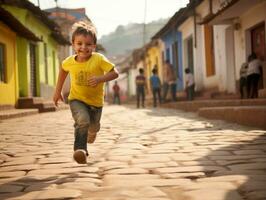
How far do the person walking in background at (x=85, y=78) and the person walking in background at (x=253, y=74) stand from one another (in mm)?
8317

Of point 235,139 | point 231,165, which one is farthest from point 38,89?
point 231,165

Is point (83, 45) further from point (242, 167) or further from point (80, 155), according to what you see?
point (242, 167)

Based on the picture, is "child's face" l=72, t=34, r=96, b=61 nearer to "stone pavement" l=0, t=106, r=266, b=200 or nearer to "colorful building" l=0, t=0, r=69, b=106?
"stone pavement" l=0, t=106, r=266, b=200

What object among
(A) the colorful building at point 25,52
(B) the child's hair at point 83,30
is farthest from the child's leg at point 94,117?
(A) the colorful building at point 25,52

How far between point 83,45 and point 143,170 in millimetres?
1237

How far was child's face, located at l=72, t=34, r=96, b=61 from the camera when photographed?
3873mm

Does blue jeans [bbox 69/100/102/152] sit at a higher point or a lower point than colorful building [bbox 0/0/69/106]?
lower

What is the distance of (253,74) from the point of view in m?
11.8

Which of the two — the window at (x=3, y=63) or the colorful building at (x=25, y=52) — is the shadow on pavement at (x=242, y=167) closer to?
the colorful building at (x=25, y=52)

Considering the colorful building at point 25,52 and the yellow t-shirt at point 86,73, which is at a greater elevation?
the colorful building at point 25,52

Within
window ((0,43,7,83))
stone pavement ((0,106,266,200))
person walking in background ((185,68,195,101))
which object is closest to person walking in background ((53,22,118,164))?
stone pavement ((0,106,266,200))

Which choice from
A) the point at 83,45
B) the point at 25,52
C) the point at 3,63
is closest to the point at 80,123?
the point at 83,45

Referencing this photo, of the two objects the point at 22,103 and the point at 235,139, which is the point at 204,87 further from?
the point at 235,139

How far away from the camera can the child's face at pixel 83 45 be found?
3.87 metres
